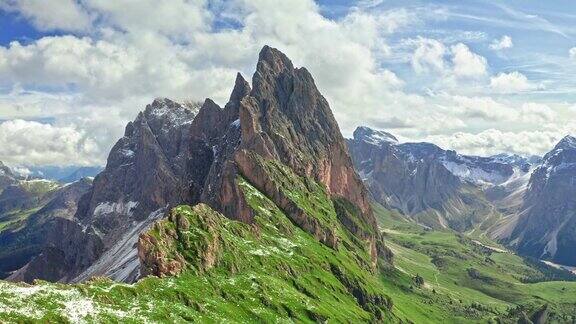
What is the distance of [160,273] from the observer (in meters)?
191

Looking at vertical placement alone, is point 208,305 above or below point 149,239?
below

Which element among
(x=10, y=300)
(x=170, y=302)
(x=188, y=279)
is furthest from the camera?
(x=188, y=279)

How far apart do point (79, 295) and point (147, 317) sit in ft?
59.4

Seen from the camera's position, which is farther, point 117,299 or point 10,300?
point 117,299

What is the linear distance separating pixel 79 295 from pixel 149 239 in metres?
52.9

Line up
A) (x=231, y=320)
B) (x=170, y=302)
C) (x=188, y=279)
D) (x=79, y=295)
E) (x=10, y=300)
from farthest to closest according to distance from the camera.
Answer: (x=188, y=279)
(x=231, y=320)
(x=170, y=302)
(x=79, y=295)
(x=10, y=300)

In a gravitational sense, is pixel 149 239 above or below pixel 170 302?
above

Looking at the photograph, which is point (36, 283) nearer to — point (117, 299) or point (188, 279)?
point (117, 299)

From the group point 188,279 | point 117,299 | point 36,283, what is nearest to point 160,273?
point 188,279

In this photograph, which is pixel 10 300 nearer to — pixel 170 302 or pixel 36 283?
pixel 36 283

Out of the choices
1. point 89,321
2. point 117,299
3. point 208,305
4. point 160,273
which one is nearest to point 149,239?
point 160,273

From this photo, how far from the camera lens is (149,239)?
651ft

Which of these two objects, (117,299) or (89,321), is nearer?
(89,321)

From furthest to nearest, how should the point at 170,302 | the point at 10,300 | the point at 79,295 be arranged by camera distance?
the point at 170,302
the point at 79,295
the point at 10,300
